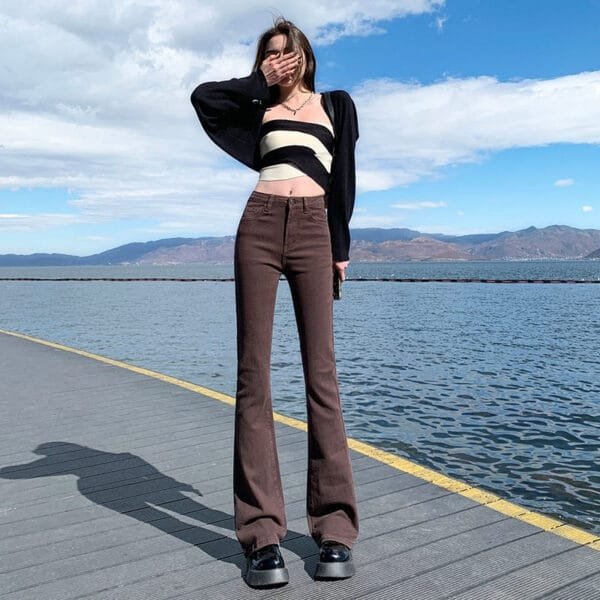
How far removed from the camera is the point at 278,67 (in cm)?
292

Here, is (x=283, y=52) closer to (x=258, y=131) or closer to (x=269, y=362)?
(x=258, y=131)

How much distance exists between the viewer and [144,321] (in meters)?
35.1

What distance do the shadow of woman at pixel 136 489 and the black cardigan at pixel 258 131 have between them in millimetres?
1585

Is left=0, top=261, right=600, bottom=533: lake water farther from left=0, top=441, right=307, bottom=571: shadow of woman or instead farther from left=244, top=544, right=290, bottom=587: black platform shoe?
left=244, top=544, right=290, bottom=587: black platform shoe

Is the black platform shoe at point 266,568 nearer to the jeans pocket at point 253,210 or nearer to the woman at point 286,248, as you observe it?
the woman at point 286,248

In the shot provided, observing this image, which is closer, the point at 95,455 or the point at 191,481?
the point at 191,481

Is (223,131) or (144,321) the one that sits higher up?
(223,131)

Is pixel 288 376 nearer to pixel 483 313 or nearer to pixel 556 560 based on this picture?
pixel 556 560

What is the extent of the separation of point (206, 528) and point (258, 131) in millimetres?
2061

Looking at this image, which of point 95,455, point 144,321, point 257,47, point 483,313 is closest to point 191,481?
point 95,455

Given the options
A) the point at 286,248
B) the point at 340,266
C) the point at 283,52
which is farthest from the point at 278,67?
the point at 340,266

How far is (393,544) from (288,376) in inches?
473

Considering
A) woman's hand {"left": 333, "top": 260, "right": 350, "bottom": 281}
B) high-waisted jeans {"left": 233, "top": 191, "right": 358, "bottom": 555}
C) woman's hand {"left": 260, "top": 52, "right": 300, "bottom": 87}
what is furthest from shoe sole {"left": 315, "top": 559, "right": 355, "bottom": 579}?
woman's hand {"left": 260, "top": 52, "right": 300, "bottom": 87}

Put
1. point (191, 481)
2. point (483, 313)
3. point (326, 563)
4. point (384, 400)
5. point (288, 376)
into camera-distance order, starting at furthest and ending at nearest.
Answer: point (483, 313) → point (288, 376) → point (384, 400) → point (191, 481) → point (326, 563)
